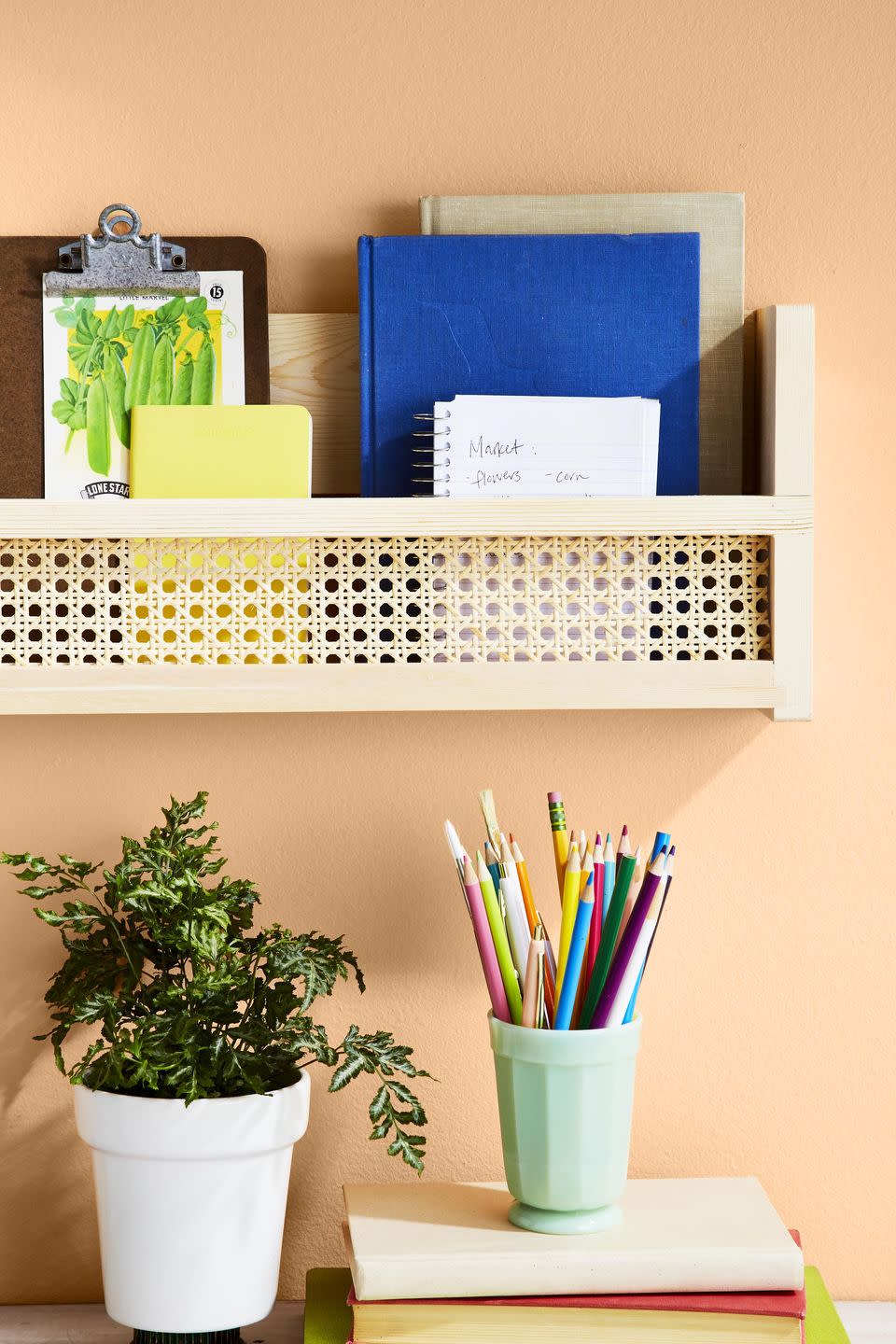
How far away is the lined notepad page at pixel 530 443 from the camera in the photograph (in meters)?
0.75

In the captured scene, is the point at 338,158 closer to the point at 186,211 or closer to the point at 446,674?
the point at 186,211

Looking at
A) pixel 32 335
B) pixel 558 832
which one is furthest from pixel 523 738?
pixel 32 335

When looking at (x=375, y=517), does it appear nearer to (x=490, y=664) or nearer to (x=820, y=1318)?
(x=490, y=664)

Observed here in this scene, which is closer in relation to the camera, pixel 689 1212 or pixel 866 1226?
pixel 689 1212

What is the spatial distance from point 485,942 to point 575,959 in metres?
0.05

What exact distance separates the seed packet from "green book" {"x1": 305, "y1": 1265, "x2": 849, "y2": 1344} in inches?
20.3

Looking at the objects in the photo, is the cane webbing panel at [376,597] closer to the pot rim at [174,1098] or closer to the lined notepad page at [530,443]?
the lined notepad page at [530,443]

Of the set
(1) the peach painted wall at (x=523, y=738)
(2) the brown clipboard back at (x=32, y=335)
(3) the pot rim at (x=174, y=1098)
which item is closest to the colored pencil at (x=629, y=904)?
(1) the peach painted wall at (x=523, y=738)

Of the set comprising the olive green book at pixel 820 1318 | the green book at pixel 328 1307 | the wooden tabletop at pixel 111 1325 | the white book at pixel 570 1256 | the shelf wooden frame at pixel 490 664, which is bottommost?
the wooden tabletop at pixel 111 1325

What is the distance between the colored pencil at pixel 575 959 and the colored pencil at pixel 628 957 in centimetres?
2

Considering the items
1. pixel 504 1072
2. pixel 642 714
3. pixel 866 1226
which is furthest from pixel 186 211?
pixel 866 1226

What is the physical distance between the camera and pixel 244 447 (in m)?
0.75

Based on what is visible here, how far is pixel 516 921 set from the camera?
745 millimetres

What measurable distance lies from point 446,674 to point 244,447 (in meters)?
0.18
